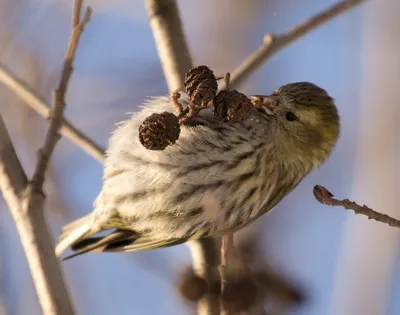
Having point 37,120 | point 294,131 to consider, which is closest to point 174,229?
point 294,131

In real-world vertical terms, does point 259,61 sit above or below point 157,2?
below

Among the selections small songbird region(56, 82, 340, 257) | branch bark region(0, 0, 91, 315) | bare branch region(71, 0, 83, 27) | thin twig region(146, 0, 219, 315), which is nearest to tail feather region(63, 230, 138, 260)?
small songbird region(56, 82, 340, 257)

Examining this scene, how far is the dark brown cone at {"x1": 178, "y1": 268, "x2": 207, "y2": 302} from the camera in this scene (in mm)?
2271

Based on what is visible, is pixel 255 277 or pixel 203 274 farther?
pixel 203 274

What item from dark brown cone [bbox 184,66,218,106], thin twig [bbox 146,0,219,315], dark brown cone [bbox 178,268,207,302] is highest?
thin twig [bbox 146,0,219,315]

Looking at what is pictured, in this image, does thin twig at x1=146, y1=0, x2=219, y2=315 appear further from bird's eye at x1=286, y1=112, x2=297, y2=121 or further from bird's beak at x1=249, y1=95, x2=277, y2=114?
bird's eye at x1=286, y1=112, x2=297, y2=121

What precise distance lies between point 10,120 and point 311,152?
7.72ft

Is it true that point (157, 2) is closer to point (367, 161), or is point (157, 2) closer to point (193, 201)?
point (193, 201)

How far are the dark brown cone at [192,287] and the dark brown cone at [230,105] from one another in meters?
0.62

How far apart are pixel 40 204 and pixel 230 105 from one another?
80cm

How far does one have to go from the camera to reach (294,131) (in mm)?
3189

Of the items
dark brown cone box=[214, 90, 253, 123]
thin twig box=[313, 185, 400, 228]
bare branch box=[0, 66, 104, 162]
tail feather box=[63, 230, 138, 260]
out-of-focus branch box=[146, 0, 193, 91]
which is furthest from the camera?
out-of-focus branch box=[146, 0, 193, 91]

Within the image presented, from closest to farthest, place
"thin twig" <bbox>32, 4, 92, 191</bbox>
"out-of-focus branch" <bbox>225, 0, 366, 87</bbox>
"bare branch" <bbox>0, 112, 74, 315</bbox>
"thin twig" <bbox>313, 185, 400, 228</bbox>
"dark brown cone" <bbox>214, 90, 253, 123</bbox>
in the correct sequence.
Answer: "thin twig" <bbox>313, 185, 400, 228</bbox>
"bare branch" <bbox>0, 112, 74, 315</bbox>
"thin twig" <bbox>32, 4, 92, 191</bbox>
"dark brown cone" <bbox>214, 90, 253, 123</bbox>
"out-of-focus branch" <bbox>225, 0, 366, 87</bbox>

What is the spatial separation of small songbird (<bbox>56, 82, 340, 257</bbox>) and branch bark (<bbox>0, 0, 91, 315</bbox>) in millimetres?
708
